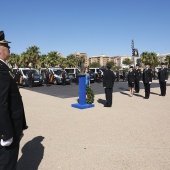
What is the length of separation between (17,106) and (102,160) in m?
2.25

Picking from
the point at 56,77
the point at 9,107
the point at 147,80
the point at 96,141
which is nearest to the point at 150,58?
the point at 56,77

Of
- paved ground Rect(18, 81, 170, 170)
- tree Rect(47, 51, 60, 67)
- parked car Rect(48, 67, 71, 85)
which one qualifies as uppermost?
tree Rect(47, 51, 60, 67)

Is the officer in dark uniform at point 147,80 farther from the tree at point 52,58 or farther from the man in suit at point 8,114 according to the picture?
the tree at point 52,58

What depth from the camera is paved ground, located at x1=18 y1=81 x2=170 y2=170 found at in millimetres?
4086

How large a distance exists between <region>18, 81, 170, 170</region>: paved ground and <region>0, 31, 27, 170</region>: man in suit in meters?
1.35

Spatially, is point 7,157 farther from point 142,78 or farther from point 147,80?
point 142,78

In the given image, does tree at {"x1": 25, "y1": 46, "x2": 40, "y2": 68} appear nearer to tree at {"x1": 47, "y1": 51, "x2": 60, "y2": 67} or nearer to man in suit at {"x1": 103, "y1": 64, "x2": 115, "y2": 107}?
tree at {"x1": 47, "y1": 51, "x2": 60, "y2": 67}

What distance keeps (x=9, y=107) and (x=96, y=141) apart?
314 centimetres

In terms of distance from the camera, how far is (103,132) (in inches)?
238

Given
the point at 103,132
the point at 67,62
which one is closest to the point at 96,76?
the point at 103,132

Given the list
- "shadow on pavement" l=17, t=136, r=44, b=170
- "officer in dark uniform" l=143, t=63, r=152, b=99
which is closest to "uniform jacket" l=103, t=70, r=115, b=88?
"officer in dark uniform" l=143, t=63, r=152, b=99

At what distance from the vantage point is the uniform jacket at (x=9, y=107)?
2.40 m

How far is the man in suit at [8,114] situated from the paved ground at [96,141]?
1.35 m

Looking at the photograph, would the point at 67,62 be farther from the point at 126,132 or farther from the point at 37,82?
the point at 126,132
